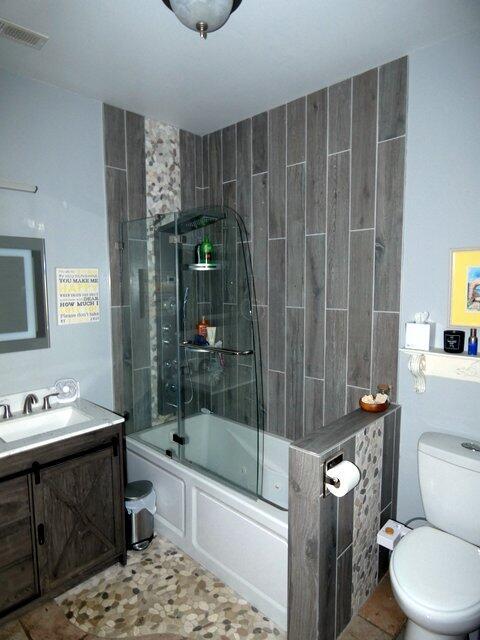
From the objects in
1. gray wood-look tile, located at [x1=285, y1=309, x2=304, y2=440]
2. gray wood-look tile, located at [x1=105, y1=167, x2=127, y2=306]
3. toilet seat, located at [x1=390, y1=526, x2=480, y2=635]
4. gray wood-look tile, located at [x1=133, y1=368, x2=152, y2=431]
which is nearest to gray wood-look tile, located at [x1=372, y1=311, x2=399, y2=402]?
gray wood-look tile, located at [x1=285, y1=309, x2=304, y2=440]

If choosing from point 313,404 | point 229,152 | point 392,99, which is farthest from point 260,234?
point 313,404

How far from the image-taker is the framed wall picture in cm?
185

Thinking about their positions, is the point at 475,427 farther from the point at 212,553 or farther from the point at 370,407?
the point at 212,553

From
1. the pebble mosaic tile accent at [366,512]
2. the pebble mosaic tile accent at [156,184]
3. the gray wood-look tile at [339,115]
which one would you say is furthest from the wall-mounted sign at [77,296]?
the pebble mosaic tile accent at [366,512]

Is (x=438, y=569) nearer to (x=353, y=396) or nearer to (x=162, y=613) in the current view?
(x=353, y=396)

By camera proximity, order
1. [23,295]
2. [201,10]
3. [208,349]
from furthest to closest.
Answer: [208,349] → [23,295] → [201,10]

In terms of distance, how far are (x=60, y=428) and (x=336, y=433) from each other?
1454 mm

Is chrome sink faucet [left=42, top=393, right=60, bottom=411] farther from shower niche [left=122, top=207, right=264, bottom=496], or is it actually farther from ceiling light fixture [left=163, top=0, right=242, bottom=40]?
ceiling light fixture [left=163, top=0, right=242, bottom=40]

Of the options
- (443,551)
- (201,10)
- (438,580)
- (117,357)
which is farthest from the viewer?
(117,357)

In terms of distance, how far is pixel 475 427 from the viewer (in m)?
1.91

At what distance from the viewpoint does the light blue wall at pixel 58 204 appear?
2205 mm

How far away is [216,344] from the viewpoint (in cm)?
263

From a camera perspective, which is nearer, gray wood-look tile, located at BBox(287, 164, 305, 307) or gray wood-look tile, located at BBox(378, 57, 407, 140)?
gray wood-look tile, located at BBox(378, 57, 407, 140)

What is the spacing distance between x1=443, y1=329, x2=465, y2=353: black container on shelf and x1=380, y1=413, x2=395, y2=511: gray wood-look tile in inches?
18.5
